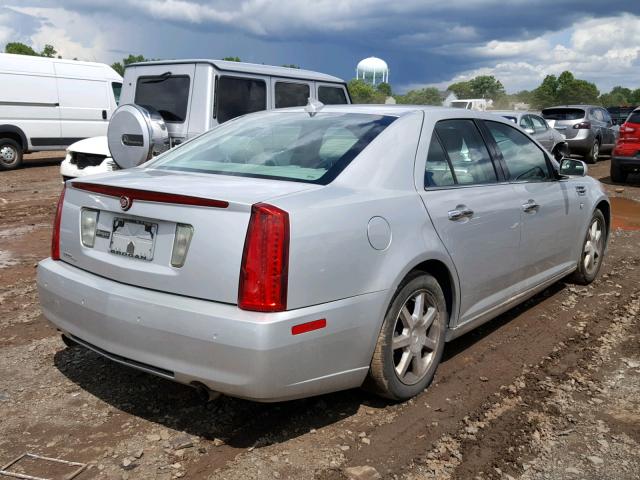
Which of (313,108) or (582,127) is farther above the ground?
(582,127)

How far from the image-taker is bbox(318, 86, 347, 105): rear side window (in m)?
9.31

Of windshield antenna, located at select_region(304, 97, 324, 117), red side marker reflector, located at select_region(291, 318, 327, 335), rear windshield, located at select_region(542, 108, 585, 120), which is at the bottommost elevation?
red side marker reflector, located at select_region(291, 318, 327, 335)

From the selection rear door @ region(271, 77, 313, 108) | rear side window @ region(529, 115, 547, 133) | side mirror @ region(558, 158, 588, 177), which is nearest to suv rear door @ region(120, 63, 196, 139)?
rear door @ region(271, 77, 313, 108)

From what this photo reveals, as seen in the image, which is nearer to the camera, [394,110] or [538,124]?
[394,110]

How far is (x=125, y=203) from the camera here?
9.77 feet

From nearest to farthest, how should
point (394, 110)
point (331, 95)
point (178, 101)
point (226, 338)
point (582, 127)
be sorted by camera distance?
point (226, 338) → point (394, 110) → point (178, 101) → point (331, 95) → point (582, 127)

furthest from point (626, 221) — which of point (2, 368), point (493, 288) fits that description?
point (2, 368)

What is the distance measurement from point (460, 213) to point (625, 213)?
7.76 meters

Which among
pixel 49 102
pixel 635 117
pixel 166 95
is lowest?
pixel 49 102

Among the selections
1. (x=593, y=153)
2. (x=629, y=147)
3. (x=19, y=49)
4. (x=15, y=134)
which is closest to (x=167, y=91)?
(x=15, y=134)

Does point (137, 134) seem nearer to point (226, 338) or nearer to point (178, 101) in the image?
point (178, 101)

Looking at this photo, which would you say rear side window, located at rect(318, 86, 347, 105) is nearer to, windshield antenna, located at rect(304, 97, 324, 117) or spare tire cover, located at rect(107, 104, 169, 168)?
spare tire cover, located at rect(107, 104, 169, 168)

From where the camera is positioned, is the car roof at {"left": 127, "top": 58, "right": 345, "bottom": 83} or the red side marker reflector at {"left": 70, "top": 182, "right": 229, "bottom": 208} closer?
the red side marker reflector at {"left": 70, "top": 182, "right": 229, "bottom": 208}

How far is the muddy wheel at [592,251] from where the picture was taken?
18.4 feet
